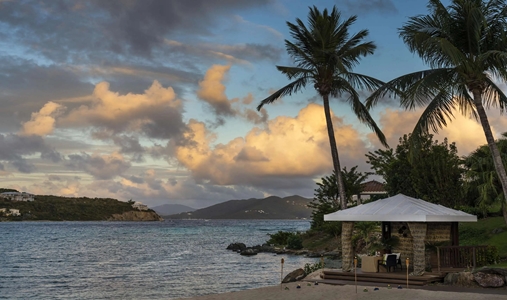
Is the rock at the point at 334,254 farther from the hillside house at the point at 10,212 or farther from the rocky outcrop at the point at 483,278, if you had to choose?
the hillside house at the point at 10,212

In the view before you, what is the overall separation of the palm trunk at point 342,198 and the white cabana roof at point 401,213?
0.89m

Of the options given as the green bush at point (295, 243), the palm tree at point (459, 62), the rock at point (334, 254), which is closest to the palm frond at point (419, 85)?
the palm tree at point (459, 62)

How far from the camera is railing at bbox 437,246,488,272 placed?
20.5 metres

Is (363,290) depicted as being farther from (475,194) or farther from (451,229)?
(475,194)

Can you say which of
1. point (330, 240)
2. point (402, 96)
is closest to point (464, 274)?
point (402, 96)

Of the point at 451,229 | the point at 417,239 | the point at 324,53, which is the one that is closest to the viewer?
the point at 417,239

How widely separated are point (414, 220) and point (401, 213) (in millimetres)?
641

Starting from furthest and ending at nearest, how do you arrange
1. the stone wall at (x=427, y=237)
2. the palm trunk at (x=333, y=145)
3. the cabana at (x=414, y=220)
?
the palm trunk at (x=333, y=145), the stone wall at (x=427, y=237), the cabana at (x=414, y=220)

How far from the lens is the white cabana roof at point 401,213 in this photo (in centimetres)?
1925

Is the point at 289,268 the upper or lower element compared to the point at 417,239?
lower

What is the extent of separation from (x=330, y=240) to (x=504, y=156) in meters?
23.7

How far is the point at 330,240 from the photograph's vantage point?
5181cm

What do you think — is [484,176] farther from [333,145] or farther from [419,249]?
[419,249]

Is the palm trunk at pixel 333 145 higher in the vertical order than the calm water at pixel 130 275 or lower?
higher
